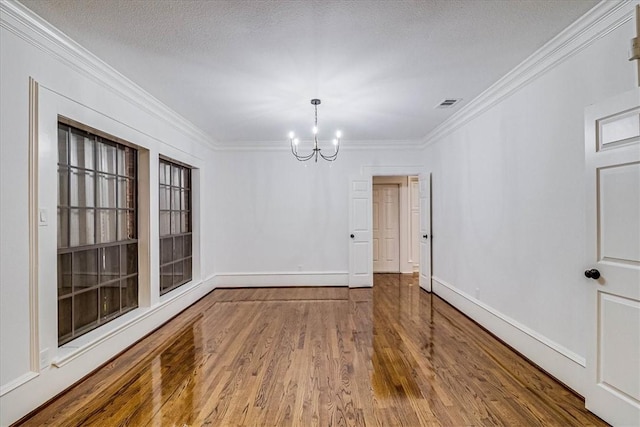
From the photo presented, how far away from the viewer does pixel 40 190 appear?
2518 mm

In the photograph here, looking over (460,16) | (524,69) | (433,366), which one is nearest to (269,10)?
(460,16)

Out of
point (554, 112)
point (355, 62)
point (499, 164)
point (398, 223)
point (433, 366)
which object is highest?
point (355, 62)

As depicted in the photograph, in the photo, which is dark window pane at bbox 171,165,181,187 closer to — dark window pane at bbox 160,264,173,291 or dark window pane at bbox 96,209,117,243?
dark window pane at bbox 160,264,173,291

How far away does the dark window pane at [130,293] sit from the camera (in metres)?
3.88

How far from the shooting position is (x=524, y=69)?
127 inches

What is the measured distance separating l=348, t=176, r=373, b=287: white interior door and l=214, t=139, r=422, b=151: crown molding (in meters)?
0.61

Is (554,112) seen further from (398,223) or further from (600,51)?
(398,223)

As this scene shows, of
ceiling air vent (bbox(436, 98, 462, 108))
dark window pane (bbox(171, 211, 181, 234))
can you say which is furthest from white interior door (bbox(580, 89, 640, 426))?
dark window pane (bbox(171, 211, 181, 234))

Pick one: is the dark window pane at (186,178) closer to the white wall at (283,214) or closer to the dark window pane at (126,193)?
the white wall at (283,214)

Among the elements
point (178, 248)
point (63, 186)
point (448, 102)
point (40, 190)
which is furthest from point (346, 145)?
point (40, 190)

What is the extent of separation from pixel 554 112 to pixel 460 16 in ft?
3.88

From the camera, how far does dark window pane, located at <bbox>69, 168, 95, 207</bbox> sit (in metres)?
3.05

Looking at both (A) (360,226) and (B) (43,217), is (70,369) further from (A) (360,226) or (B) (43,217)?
(A) (360,226)

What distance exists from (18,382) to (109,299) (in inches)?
52.1
